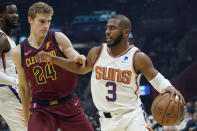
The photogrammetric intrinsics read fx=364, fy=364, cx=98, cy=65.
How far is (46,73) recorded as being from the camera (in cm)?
433

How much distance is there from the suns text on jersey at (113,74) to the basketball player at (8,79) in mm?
1282

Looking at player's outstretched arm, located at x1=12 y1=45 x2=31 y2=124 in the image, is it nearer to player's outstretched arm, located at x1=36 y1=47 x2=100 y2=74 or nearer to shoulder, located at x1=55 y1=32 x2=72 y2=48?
player's outstretched arm, located at x1=36 y1=47 x2=100 y2=74

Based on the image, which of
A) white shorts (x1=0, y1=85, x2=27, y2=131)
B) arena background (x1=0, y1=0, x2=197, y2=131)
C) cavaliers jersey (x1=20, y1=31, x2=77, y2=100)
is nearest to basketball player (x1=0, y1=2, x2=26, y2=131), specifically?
white shorts (x1=0, y1=85, x2=27, y2=131)

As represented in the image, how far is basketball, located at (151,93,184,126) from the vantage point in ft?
12.7

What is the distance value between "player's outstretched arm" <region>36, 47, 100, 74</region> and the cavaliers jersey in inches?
6.4

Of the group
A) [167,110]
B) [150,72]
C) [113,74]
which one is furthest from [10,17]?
[167,110]

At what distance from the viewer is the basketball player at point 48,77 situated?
14.2 ft

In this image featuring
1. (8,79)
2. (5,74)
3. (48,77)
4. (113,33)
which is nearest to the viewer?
(113,33)

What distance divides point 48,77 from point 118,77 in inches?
33.9

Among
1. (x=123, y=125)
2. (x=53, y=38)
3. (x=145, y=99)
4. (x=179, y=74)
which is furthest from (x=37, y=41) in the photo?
(x=179, y=74)

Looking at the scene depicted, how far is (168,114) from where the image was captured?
3936 millimetres

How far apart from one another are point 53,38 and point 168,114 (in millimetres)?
1618

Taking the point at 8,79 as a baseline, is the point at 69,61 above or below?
above

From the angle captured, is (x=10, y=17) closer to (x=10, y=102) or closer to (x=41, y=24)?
(x=41, y=24)
